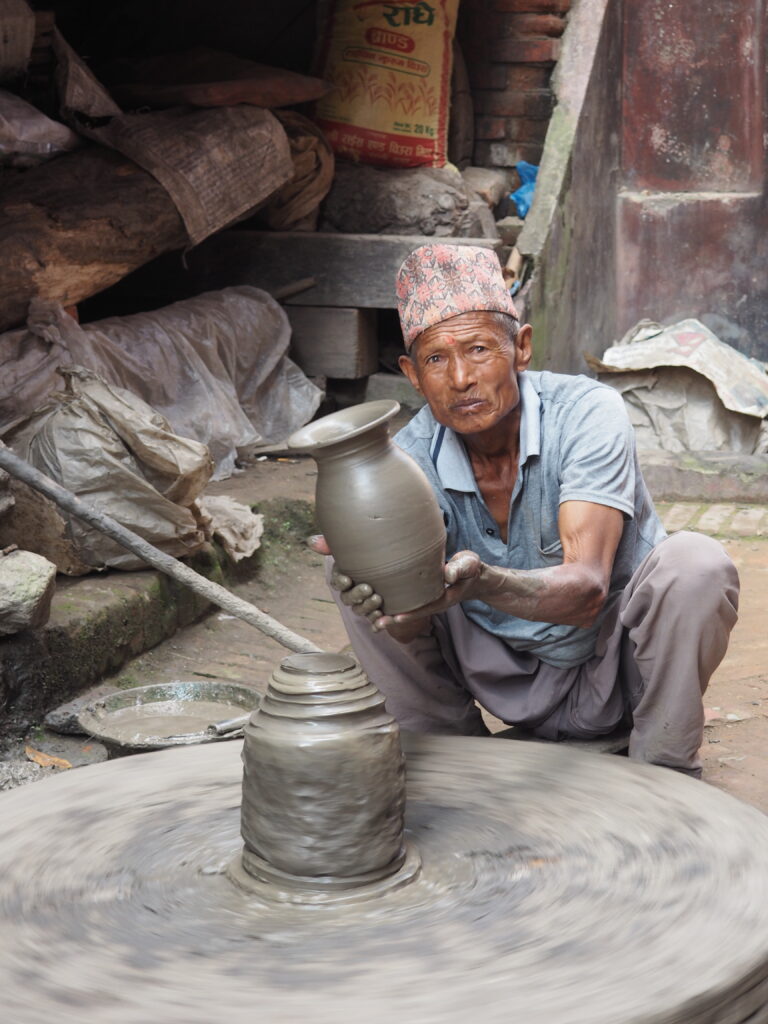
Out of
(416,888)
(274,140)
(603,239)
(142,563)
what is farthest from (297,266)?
(416,888)

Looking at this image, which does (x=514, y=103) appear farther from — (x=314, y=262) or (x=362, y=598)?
(x=362, y=598)

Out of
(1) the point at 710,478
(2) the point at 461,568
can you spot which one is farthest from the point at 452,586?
(1) the point at 710,478

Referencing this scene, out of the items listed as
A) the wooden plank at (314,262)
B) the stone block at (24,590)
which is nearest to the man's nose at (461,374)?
the stone block at (24,590)

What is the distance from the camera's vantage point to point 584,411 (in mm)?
2648

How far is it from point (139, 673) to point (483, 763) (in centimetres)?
175

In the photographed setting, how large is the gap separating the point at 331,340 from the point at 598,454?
13.2 feet

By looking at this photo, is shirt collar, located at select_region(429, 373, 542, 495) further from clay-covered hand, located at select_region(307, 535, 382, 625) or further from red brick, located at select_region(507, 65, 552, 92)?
red brick, located at select_region(507, 65, 552, 92)

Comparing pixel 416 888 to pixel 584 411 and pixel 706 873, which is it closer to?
pixel 706 873

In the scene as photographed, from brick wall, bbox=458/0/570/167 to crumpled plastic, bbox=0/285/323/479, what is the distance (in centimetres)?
196

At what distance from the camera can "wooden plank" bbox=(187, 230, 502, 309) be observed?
625 centimetres

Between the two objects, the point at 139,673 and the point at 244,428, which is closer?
the point at 139,673

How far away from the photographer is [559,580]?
2328mm

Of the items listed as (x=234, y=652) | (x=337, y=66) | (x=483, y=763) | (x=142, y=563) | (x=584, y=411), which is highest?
(x=337, y=66)

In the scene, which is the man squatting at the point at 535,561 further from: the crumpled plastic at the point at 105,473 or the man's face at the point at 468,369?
the crumpled plastic at the point at 105,473
